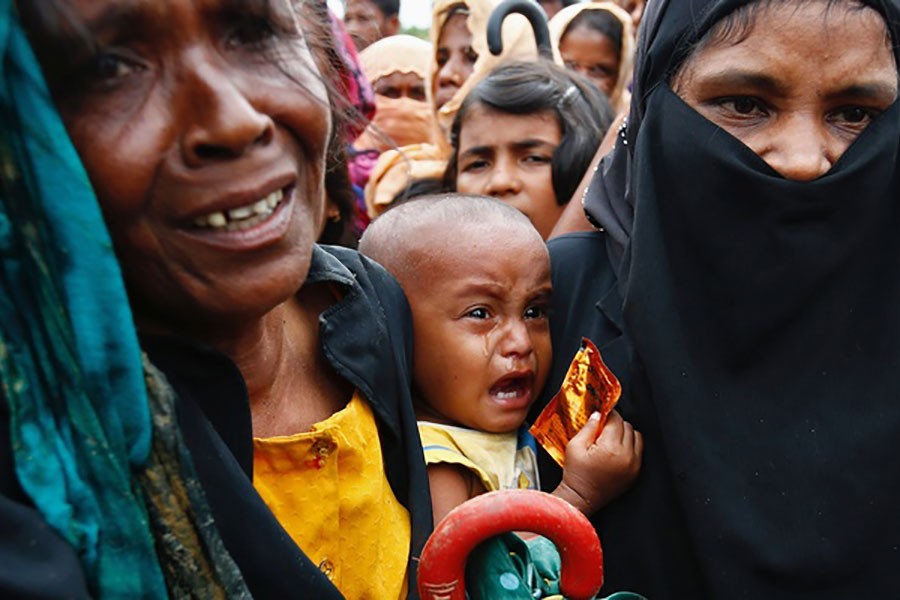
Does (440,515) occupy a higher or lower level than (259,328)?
lower

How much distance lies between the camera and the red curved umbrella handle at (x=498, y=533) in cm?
146

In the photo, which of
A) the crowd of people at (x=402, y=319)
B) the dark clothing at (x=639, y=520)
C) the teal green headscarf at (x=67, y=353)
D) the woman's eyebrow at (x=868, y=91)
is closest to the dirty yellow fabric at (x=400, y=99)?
the crowd of people at (x=402, y=319)

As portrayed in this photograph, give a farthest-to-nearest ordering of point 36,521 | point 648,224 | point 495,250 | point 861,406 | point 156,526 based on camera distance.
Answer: point 495,250
point 648,224
point 861,406
point 156,526
point 36,521

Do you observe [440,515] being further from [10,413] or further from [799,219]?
[10,413]

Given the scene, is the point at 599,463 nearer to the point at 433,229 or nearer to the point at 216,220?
the point at 433,229

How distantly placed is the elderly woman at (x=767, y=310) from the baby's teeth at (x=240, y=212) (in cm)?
98

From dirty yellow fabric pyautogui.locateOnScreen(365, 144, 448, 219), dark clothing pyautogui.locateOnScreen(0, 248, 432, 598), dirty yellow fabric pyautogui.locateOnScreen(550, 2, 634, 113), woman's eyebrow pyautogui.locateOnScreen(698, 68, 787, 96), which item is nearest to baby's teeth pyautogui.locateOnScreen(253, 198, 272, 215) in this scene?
dark clothing pyautogui.locateOnScreen(0, 248, 432, 598)

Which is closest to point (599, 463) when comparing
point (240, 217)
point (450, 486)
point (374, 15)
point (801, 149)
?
point (450, 486)

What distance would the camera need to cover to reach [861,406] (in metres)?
1.97

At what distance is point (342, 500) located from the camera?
168 centimetres

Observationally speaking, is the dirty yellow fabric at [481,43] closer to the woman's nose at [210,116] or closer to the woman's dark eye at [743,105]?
the woman's dark eye at [743,105]

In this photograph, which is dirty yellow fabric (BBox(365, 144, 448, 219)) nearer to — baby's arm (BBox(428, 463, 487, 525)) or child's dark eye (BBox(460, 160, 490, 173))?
child's dark eye (BBox(460, 160, 490, 173))

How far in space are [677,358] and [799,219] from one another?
37 centimetres

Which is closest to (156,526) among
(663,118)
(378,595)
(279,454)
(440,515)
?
(279,454)
